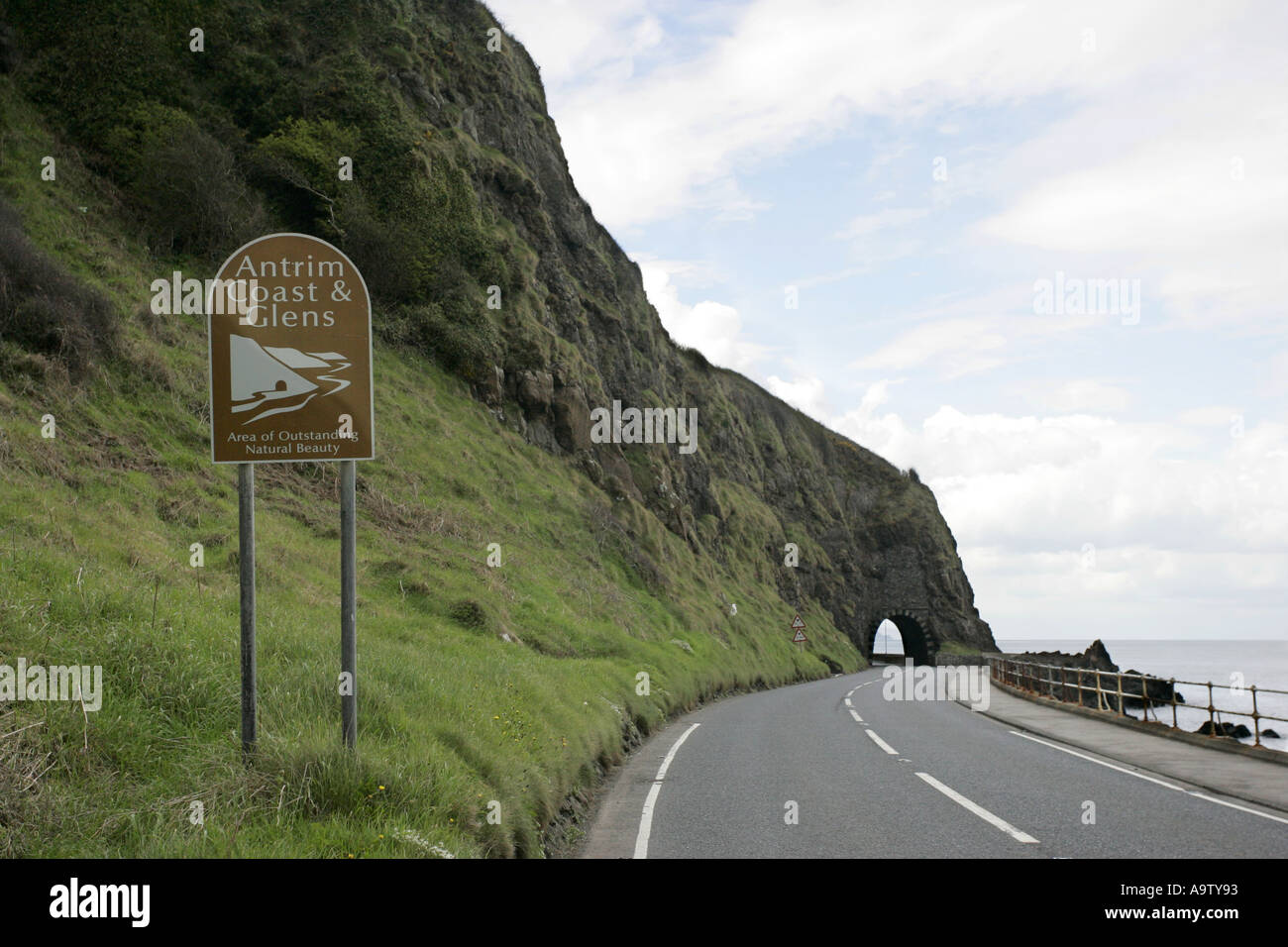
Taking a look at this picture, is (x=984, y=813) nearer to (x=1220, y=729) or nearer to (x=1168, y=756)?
(x=1168, y=756)

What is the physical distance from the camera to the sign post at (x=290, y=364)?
6836 mm

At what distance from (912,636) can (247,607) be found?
9096 cm

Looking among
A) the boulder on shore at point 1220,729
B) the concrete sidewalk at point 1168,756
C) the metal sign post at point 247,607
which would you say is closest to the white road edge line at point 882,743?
the concrete sidewalk at point 1168,756

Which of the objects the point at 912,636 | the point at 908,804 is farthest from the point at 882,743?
the point at 912,636

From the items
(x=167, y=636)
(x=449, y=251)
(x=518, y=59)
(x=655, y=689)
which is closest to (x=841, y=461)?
(x=518, y=59)

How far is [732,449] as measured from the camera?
244 feet

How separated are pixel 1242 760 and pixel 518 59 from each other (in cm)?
5525

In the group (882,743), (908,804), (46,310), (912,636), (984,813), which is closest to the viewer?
(984,813)

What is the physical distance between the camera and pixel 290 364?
6.89 metres

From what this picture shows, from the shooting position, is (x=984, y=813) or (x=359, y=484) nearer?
(x=984, y=813)

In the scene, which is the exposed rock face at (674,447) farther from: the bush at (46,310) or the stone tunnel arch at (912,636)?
the bush at (46,310)

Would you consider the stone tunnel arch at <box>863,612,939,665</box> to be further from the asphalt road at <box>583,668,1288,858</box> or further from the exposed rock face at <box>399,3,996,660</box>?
the asphalt road at <box>583,668,1288,858</box>

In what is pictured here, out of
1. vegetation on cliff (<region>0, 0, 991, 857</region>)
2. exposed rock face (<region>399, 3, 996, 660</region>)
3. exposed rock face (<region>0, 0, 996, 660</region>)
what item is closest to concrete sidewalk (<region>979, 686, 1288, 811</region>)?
vegetation on cliff (<region>0, 0, 991, 857</region>)

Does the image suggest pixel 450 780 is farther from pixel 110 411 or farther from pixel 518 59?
pixel 518 59
